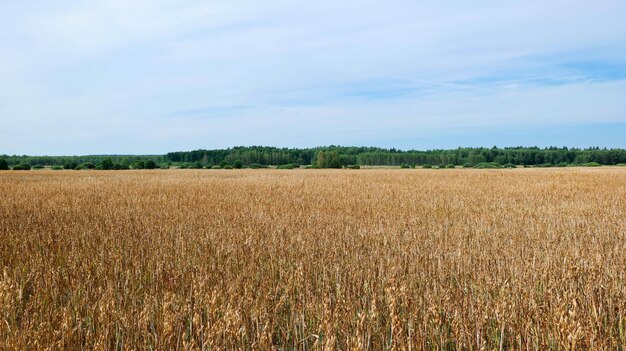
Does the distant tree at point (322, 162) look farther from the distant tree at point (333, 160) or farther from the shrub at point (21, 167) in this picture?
the shrub at point (21, 167)

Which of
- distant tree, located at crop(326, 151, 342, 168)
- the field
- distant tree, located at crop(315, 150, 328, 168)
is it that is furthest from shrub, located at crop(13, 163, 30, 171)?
the field

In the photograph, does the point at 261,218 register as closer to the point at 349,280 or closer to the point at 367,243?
the point at 367,243

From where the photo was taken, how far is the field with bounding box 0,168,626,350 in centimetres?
387

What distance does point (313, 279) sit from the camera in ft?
19.1

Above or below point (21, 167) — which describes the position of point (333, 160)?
above

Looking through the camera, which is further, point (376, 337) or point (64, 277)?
point (64, 277)

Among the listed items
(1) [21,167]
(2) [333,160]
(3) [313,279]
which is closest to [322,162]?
(2) [333,160]

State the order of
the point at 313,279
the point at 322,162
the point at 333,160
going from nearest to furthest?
the point at 313,279 → the point at 322,162 → the point at 333,160

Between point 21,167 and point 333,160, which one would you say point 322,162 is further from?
point 21,167

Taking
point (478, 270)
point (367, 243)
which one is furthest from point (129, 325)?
point (367, 243)

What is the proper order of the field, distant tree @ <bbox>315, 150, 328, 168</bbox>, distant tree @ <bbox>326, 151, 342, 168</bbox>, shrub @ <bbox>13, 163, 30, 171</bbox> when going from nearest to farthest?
the field, shrub @ <bbox>13, 163, 30, 171</bbox>, distant tree @ <bbox>315, 150, 328, 168</bbox>, distant tree @ <bbox>326, 151, 342, 168</bbox>

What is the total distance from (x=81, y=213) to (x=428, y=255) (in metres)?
9.33

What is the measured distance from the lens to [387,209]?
13.1m

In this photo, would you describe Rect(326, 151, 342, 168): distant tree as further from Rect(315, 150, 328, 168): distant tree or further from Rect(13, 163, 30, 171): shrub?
Rect(13, 163, 30, 171): shrub
